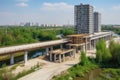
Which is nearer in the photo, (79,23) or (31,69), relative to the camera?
(31,69)

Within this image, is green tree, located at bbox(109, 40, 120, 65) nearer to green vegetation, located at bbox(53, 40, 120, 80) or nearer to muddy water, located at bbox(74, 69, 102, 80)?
green vegetation, located at bbox(53, 40, 120, 80)

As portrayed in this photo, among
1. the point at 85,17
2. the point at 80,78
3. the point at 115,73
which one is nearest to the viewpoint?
the point at 80,78

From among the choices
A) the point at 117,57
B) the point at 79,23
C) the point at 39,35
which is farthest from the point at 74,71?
the point at 39,35

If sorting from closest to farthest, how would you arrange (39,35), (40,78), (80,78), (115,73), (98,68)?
(40,78), (80,78), (115,73), (98,68), (39,35)

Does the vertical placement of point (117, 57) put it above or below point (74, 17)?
below

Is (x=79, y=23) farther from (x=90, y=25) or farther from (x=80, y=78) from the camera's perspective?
(x=80, y=78)

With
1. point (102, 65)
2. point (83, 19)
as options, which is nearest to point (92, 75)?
point (102, 65)

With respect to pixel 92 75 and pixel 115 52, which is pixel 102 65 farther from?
pixel 92 75

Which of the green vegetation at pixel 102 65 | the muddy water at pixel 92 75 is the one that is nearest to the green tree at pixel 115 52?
the green vegetation at pixel 102 65
